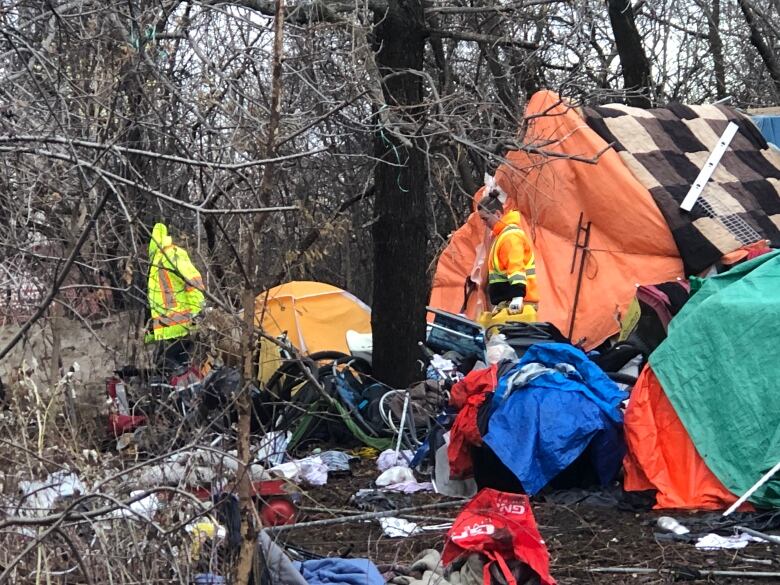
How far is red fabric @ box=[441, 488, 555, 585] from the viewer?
480 cm

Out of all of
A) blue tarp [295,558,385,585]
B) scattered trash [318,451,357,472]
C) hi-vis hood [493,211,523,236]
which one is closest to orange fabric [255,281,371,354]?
hi-vis hood [493,211,523,236]

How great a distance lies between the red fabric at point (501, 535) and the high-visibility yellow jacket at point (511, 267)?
437 cm

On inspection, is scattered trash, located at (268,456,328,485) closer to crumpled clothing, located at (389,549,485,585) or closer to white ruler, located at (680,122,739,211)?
crumpled clothing, located at (389,549,485,585)

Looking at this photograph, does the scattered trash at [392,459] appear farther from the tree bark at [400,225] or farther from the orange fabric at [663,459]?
the orange fabric at [663,459]

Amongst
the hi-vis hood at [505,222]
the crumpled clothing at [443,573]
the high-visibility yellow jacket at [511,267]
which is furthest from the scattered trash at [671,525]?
the hi-vis hood at [505,222]

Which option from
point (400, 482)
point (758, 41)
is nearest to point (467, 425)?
point (400, 482)

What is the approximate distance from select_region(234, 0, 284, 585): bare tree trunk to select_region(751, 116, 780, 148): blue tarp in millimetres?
9247

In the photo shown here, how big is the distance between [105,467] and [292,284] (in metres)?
6.59

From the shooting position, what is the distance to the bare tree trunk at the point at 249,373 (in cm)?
363

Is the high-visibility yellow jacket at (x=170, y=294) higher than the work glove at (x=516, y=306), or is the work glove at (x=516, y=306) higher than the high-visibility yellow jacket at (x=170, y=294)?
the high-visibility yellow jacket at (x=170, y=294)

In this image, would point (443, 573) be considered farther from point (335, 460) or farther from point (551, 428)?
point (335, 460)

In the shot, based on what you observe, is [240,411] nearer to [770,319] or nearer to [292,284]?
[770,319]

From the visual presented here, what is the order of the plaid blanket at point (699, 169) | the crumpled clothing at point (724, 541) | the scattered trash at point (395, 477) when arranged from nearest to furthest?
1. the crumpled clothing at point (724, 541)
2. the scattered trash at point (395, 477)
3. the plaid blanket at point (699, 169)

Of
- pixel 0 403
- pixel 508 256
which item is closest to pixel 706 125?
pixel 508 256
